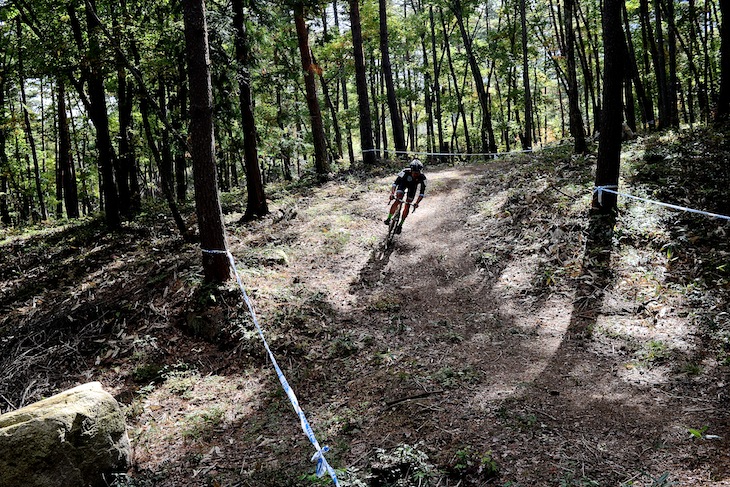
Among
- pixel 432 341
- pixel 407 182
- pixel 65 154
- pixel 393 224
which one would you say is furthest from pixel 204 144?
pixel 65 154

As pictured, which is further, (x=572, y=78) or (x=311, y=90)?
(x=311, y=90)

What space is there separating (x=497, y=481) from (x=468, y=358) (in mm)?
2427

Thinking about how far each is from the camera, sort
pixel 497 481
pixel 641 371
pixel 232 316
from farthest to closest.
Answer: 1. pixel 232 316
2. pixel 641 371
3. pixel 497 481

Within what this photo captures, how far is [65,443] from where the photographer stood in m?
4.57

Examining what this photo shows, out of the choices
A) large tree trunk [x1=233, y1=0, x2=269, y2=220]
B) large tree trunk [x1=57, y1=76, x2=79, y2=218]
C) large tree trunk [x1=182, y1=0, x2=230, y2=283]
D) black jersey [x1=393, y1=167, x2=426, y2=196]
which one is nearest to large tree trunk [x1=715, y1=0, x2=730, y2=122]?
black jersey [x1=393, y1=167, x2=426, y2=196]

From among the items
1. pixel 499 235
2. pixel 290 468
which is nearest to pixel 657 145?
pixel 499 235

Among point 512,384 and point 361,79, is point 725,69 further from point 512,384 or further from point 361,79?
point 512,384

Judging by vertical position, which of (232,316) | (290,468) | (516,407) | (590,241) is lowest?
(290,468)

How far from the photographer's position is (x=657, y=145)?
11930 millimetres

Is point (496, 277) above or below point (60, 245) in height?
below

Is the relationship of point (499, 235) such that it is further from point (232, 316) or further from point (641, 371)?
Answer: point (232, 316)

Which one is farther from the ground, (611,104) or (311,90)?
(311,90)

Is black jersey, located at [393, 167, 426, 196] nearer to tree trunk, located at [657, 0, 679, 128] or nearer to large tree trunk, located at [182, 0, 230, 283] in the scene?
large tree trunk, located at [182, 0, 230, 283]

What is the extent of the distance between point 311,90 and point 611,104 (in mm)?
10922
